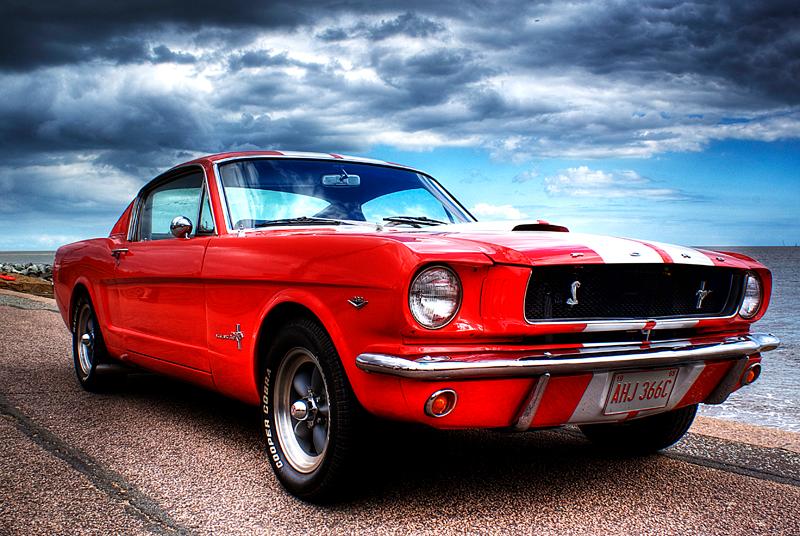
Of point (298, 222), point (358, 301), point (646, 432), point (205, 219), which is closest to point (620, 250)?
point (358, 301)

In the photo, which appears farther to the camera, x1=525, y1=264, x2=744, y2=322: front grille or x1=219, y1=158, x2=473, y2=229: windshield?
x1=219, y1=158, x2=473, y2=229: windshield

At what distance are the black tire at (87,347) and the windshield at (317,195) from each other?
6.49 ft

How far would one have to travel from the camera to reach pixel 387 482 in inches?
133

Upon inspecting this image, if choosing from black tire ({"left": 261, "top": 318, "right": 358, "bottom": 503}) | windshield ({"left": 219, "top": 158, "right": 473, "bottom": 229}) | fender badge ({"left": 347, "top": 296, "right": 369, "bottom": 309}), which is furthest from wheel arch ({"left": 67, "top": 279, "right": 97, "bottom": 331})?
fender badge ({"left": 347, "top": 296, "right": 369, "bottom": 309})

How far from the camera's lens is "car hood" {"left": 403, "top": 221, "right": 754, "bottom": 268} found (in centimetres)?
277

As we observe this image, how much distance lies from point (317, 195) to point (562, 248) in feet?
5.55

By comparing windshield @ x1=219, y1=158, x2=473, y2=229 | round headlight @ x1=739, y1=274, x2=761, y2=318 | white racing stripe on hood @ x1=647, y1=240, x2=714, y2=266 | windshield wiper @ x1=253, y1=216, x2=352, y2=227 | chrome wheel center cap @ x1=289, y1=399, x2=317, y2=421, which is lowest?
chrome wheel center cap @ x1=289, y1=399, x2=317, y2=421

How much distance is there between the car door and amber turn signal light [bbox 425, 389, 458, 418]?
1656 millimetres

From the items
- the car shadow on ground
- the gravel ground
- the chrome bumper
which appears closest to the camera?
the chrome bumper

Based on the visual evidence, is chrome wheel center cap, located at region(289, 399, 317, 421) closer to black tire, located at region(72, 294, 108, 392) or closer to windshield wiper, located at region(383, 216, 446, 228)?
windshield wiper, located at region(383, 216, 446, 228)

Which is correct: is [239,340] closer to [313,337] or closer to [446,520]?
[313,337]

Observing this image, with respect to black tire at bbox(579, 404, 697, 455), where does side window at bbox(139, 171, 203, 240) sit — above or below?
above

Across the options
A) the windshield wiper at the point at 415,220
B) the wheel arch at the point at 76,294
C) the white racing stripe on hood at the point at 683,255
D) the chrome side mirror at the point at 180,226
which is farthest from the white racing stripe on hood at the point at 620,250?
the wheel arch at the point at 76,294

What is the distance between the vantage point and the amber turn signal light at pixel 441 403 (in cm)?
262
